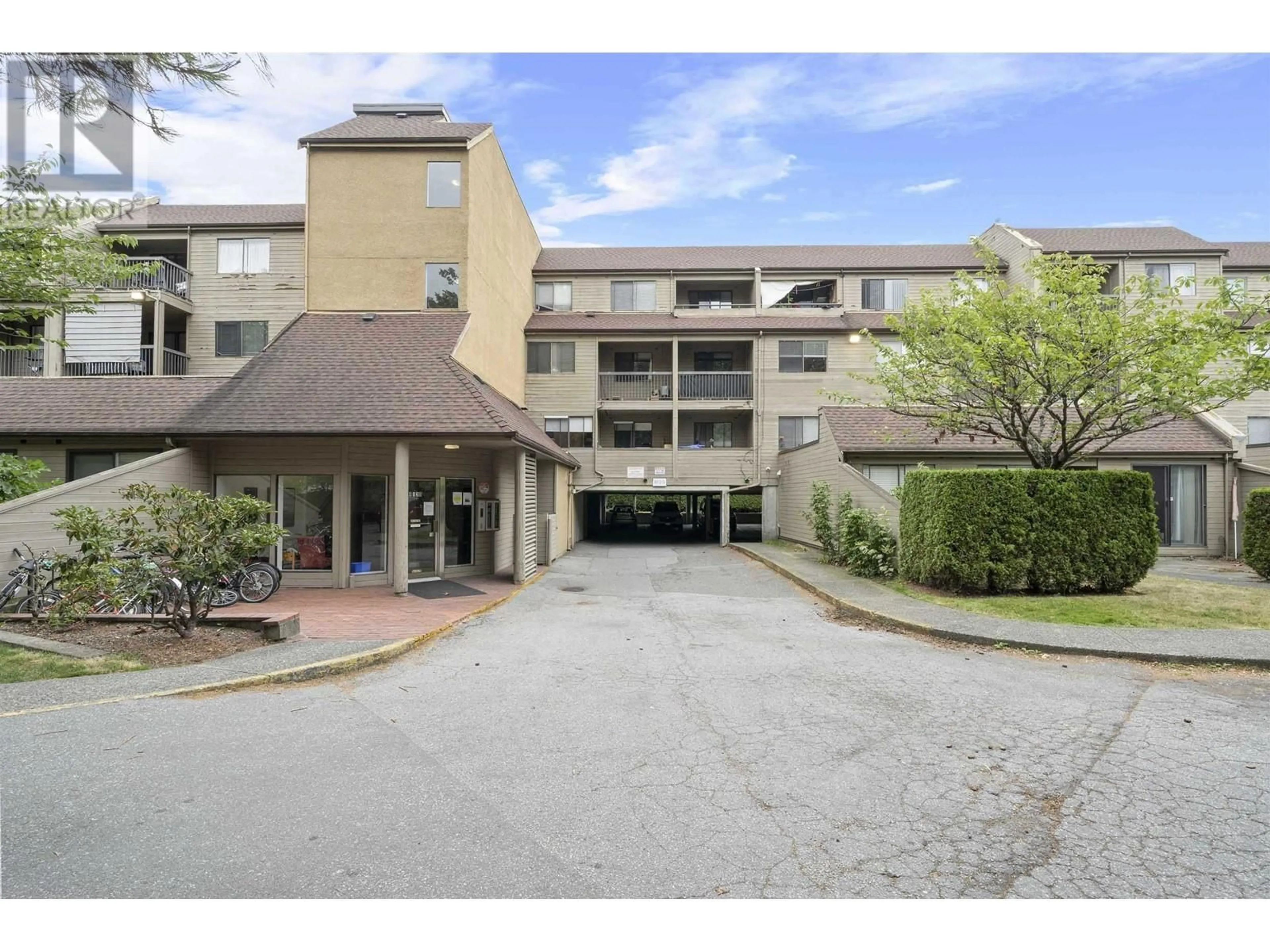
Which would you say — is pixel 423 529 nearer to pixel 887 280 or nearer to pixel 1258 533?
pixel 1258 533

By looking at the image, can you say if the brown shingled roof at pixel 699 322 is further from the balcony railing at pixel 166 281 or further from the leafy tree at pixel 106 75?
the leafy tree at pixel 106 75

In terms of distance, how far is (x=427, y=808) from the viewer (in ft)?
12.6

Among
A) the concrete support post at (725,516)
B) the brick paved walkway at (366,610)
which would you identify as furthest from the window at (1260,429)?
the brick paved walkway at (366,610)

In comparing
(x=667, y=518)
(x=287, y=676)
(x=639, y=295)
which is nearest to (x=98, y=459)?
(x=287, y=676)

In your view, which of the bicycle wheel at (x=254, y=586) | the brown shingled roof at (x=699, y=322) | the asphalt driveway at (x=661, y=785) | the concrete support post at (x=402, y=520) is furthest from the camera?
the brown shingled roof at (x=699, y=322)

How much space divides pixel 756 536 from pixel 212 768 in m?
25.1

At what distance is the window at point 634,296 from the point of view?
2906cm

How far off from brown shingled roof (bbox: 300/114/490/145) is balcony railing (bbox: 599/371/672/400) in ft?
37.4

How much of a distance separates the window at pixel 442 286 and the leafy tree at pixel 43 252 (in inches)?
238

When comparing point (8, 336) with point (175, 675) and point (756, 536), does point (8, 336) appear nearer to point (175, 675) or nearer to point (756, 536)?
point (175, 675)

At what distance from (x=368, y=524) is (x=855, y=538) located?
10416 millimetres

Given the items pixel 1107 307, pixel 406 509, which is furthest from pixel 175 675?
pixel 1107 307

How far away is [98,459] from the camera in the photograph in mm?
14828

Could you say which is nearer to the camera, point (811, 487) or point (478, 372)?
point (478, 372)
